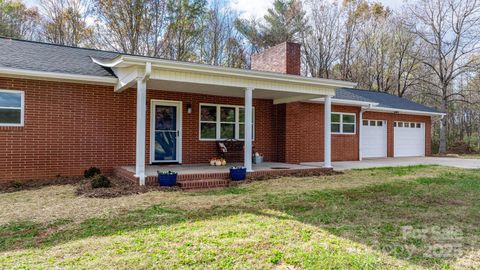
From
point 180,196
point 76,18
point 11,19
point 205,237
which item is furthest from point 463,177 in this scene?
point 11,19

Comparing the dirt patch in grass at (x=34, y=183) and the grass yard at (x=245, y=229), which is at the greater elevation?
the dirt patch in grass at (x=34, y=183)

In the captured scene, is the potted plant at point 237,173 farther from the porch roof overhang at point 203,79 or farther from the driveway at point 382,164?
the driveway at point 382,164

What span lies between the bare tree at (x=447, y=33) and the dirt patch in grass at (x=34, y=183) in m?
22.0

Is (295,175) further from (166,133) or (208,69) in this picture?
(166,133)

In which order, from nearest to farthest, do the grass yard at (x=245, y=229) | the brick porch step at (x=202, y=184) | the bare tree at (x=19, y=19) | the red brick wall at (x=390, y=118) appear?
the grass yard at (x=245, y=229) < the brick porch step at (x=202, y=184) < the red brick wall at (x=390, y=118) < the bare tree at (x=19, y=19)

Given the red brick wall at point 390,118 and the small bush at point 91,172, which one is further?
the red brick wall at point 390,118

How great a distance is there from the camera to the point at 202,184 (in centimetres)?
762

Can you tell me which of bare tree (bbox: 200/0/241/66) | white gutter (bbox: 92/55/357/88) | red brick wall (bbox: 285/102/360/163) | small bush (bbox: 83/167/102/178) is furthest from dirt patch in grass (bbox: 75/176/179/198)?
bare tree (bbox: 200/0/241/66)

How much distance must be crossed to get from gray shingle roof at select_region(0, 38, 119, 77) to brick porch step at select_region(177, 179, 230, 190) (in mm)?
3746

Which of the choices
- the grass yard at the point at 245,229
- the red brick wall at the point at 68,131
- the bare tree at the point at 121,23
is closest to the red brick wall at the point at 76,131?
the red brick wall at the point at 68,131

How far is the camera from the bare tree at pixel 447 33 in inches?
835

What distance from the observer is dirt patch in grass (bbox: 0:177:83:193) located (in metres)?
7.20

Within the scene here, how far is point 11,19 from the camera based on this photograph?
17.9 metres

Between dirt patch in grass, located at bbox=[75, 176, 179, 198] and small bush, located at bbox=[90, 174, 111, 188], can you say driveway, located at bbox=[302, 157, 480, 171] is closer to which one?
dirt patch in grass, located at bbox=[75, 176, 179, 198]
